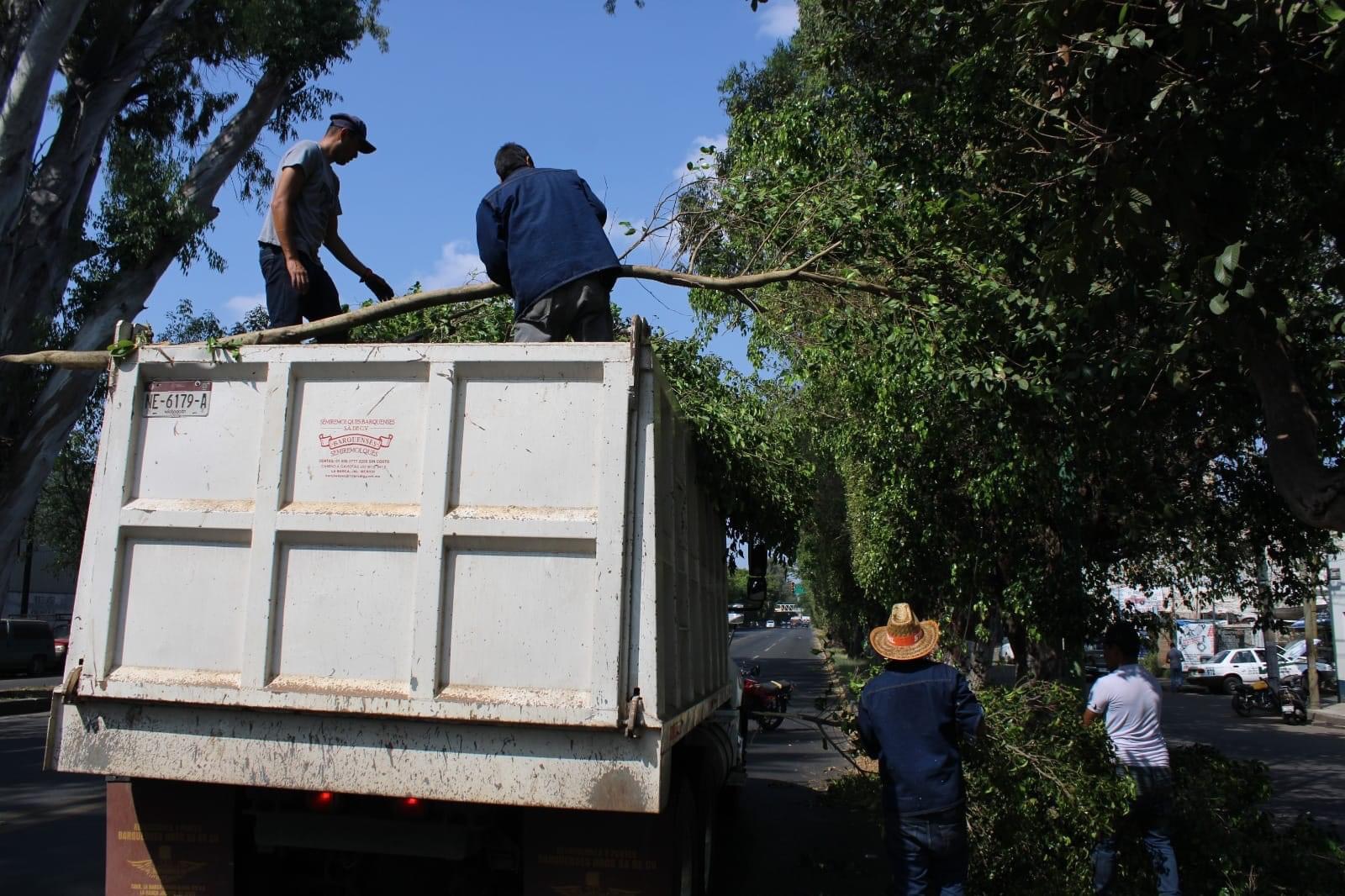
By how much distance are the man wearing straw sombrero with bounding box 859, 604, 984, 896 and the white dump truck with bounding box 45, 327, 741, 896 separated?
3.61 ft

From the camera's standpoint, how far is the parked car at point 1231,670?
3158cm

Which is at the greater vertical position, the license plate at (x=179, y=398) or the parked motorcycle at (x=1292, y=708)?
the license plate at (x=179, y=398)

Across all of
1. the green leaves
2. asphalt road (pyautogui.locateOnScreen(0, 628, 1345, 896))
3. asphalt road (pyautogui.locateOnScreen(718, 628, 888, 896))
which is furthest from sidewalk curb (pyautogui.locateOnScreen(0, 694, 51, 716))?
the green leaves

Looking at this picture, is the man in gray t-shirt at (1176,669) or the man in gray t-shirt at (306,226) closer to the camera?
the man in gray t-shirt at (306,226)

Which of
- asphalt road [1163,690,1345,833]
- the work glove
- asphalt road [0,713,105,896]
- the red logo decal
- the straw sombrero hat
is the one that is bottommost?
asphalt road [1163,690,1345,833]

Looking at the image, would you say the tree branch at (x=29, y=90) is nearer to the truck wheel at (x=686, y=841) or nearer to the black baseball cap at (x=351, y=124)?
the black baseball cap at (x=351, y=124)

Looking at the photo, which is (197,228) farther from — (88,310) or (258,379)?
(258,379)

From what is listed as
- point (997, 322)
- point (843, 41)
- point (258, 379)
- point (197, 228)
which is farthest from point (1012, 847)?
point (197, 228)

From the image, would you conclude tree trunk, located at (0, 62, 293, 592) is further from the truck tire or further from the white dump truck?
the truck tire

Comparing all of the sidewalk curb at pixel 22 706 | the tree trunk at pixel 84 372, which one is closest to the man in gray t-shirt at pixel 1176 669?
the tree trunk at pixel 84 372

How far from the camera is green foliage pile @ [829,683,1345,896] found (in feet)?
18.3

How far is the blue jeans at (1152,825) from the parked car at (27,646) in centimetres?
2956

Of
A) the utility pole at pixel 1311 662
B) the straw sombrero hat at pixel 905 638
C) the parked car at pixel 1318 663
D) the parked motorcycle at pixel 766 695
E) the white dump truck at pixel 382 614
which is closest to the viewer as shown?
the white dump truck at pixel 382 614

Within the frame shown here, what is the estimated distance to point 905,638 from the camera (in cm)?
495
